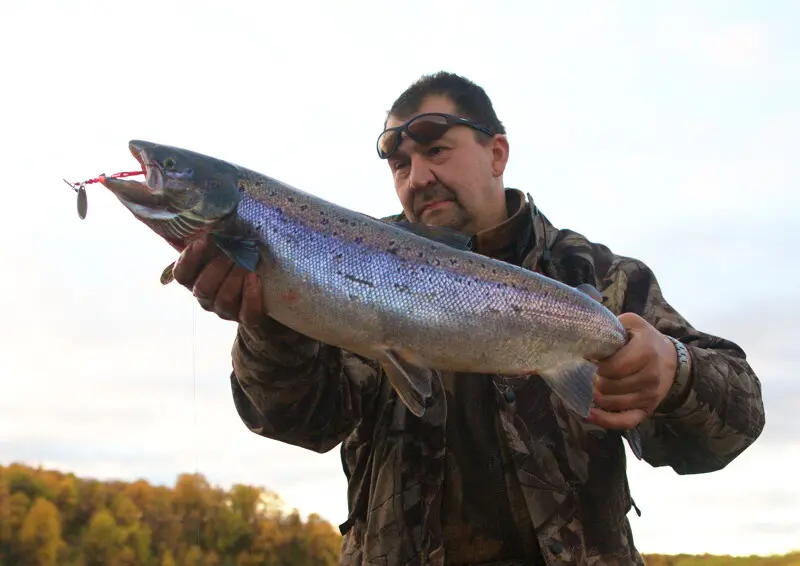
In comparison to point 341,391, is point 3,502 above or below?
below

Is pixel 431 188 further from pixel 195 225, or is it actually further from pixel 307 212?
pixel 195 225

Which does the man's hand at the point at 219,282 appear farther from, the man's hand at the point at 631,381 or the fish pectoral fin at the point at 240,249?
the man's hand at the point at 631,381

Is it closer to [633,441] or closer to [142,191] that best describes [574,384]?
[633,441]

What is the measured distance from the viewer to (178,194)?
3.30 metres

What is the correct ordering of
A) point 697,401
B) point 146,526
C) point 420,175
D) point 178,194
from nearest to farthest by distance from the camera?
point 178,194 → point 697,401 → point 420,175 → point 146,526

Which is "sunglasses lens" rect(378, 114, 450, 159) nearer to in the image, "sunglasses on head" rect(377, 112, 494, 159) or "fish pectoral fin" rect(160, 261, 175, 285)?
"sunglasses on head" rect(377, 112, 494, 159)

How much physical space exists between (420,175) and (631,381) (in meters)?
1.94

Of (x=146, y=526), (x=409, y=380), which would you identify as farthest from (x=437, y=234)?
(x=146, y=526)

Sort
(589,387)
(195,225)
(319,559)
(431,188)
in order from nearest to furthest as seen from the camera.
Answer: (195,225), (589,387), (431,188), (319,559)

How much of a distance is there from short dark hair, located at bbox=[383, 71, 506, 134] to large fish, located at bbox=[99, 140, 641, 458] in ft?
5.45

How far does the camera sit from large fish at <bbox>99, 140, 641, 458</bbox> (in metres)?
3.20

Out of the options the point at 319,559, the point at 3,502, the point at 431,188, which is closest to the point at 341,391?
the point at 431,188

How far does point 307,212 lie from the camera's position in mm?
3445

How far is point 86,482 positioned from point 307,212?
4.60 m
